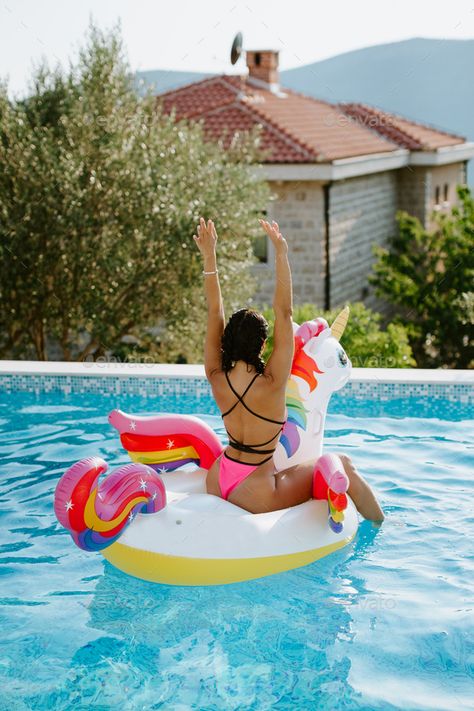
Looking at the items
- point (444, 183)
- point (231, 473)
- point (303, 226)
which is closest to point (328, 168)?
point (303, 226)

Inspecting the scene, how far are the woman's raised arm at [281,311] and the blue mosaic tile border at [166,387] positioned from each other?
3.57m

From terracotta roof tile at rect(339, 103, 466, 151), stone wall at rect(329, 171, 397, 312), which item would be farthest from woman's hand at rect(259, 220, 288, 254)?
terracotta roof tile at rect(339, 103, 466, 151)

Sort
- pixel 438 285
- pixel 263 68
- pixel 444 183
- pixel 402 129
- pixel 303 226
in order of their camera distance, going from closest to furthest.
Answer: pixel 303 226 → pixel 438 285 → pixel 263 68 → pixel 402 129 → pixel 444 183

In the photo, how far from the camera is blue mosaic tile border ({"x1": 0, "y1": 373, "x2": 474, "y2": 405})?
7574mm

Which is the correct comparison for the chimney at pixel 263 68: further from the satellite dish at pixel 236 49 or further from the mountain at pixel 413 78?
the mountain at pixel 413 78

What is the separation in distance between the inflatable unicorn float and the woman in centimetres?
9

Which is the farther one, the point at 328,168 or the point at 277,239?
the point at 328,168

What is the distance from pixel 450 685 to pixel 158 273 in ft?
26.5

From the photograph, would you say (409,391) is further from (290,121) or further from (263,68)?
(263,68)

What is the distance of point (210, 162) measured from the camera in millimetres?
11188

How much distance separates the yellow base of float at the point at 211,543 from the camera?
13.8ft

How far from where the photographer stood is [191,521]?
4.22 m

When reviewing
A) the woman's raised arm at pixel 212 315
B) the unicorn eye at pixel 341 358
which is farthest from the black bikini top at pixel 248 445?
the unicorn eye at pixel 341 358

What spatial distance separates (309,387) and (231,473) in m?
0.71
